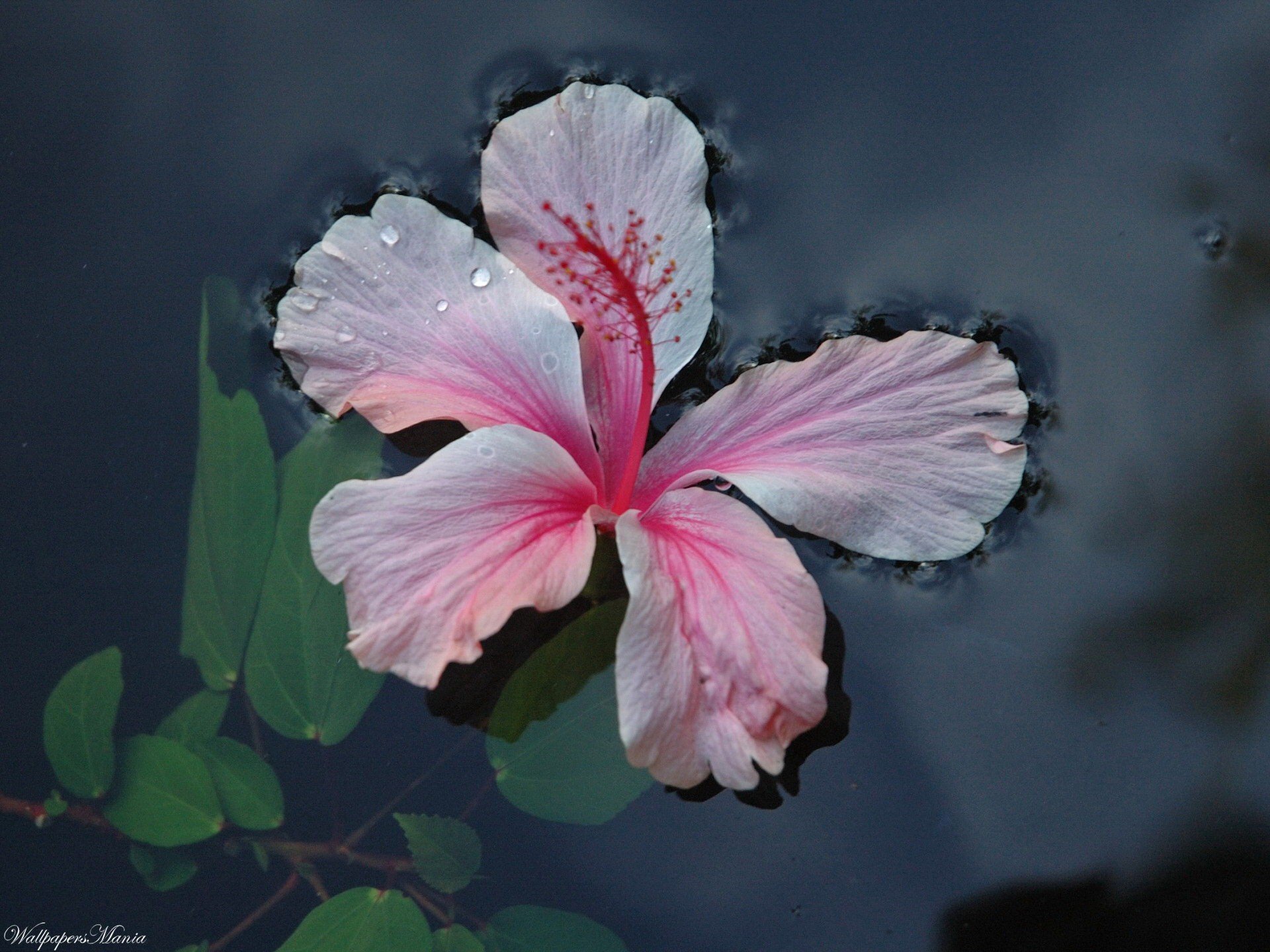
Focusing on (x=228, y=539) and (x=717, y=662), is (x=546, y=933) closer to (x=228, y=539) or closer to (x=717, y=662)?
(x=717, y=662)

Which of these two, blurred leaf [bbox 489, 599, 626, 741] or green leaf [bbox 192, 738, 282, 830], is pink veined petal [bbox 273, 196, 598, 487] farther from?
green leaf [bbox 192, 738, 282, 830]

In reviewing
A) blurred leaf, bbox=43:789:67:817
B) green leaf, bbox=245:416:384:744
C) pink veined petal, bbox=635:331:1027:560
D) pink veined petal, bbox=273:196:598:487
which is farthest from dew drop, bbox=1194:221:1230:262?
blurred leaf, bbox=43:789:67:817

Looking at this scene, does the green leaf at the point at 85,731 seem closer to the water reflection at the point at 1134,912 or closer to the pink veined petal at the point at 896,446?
the pink veined petal at the point at 896,446

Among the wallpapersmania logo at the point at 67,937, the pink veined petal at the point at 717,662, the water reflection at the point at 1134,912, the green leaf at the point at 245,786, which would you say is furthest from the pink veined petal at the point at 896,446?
the wallpapersmania logo at the point at 67,937

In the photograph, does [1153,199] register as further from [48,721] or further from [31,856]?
[31,856]

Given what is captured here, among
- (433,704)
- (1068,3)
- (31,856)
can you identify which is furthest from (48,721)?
(1068,3)

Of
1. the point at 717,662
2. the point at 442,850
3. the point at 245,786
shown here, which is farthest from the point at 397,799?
the point at 717,662
